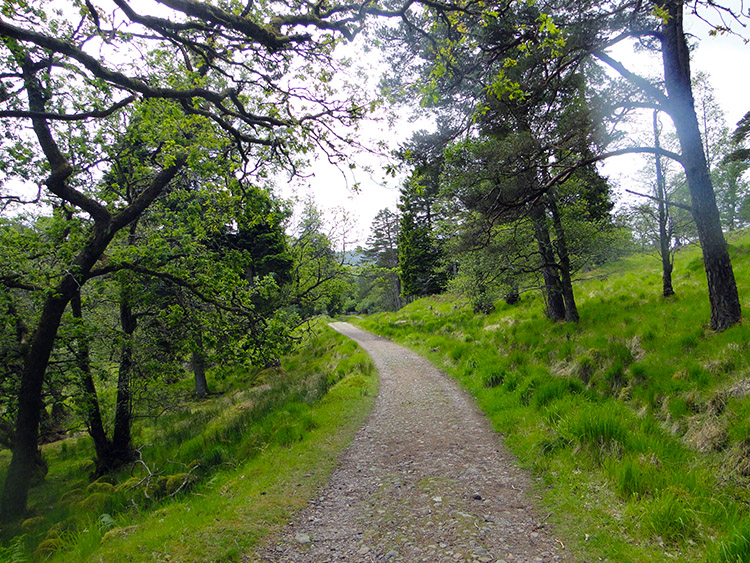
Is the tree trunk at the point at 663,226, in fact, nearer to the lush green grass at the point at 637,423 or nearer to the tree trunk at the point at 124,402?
the lush green grass at the point at 637,423

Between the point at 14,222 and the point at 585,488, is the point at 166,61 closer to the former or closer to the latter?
the point at 14,222

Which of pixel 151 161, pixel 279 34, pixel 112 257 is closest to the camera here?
pixel 279 34

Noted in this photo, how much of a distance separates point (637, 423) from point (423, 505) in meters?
3.27

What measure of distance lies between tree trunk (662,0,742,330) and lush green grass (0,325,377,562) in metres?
7.24

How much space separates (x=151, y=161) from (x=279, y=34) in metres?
5.12

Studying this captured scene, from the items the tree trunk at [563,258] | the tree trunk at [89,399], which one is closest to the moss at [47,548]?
the tree trunk at [89,399]

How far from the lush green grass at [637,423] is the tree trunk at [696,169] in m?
0.74

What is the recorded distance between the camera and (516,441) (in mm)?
5602

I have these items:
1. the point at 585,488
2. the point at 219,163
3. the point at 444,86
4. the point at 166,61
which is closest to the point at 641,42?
the point at 444,86

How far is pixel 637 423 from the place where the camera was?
4.82 m

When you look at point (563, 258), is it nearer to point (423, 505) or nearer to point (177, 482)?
point (423, 505)

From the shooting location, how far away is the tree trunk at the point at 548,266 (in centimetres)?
1008

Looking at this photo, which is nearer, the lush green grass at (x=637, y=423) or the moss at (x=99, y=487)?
the lush green grass at (x=637, y=423)

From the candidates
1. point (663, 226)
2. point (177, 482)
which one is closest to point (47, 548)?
point (177, 482)
